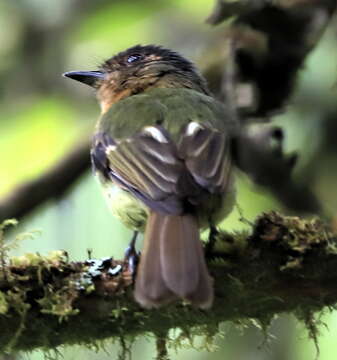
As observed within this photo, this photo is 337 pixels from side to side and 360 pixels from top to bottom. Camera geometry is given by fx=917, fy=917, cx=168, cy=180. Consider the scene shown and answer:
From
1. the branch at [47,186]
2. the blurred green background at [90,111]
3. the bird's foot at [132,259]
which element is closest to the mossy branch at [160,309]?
the bird's foot at [132,259]

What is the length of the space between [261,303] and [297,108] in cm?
→ 271

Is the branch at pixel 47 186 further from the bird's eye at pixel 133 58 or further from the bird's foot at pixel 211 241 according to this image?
the bird's foot at pixel 211 241

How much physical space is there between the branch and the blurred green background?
6 centimetres

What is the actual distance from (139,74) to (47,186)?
73 cm

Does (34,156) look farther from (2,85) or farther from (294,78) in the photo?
(294,78)

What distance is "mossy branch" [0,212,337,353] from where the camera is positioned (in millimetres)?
2863

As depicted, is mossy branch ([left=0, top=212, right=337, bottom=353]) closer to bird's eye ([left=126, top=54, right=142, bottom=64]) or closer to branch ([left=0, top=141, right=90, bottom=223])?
branch ([left=0, top=141, right=90, bottom=223])

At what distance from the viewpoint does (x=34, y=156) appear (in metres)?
5.71

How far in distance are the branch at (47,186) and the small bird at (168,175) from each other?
386mm

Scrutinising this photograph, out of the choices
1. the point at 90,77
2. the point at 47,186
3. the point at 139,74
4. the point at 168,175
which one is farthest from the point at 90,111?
the point at 168,175

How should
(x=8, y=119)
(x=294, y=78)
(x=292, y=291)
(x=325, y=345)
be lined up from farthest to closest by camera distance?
(x=8, y=119)
(x=294, y=78)
(x=325, y=345)
(x=292, y=291)

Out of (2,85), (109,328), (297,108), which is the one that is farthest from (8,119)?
(109,328)

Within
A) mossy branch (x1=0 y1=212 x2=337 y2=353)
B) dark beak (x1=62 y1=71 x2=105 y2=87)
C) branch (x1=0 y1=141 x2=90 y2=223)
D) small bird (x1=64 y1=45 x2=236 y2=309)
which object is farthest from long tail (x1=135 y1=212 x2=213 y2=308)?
dark beak (x1=62 y1=71 x2=105 y2=87)

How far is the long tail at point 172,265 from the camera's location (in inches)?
106
